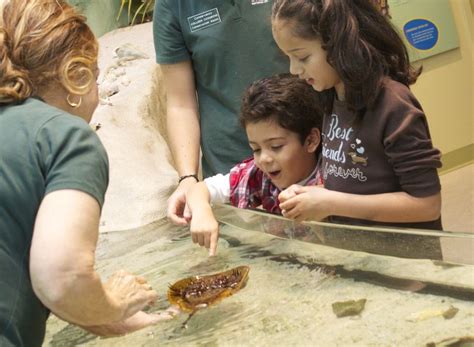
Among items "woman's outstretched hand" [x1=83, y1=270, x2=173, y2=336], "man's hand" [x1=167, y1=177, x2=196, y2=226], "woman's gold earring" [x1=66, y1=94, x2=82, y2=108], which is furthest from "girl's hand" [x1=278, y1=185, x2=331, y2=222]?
"woman's gold earring" [x1=66, y1=94, x2=82, y2=108]

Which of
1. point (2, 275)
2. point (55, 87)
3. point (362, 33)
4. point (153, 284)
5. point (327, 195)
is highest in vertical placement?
point (55, 87)

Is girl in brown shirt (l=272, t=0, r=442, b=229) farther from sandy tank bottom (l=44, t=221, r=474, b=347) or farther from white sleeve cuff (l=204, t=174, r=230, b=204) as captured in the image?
white sleeve cuff (l=204, t=174, r=230, b=204)

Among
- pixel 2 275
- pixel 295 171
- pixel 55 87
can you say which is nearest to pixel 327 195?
pixel 295 171

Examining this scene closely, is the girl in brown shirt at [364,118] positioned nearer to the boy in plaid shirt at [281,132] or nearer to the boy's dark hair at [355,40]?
the boy's dark hair at [355,40]

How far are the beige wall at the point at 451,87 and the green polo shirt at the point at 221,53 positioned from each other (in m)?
3.33

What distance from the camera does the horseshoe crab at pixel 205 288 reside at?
219 centimetres

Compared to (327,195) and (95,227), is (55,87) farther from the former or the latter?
(327,195)

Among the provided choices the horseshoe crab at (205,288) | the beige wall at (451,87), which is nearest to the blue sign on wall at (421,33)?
the beige wall at (451,87)

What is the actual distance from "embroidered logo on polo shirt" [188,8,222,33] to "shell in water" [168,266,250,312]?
1.04 metres

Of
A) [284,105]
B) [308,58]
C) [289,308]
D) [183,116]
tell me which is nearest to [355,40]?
[308,58]

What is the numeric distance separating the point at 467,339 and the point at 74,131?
3.18 ft

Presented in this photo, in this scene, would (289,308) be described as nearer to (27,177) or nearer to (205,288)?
(205,288)

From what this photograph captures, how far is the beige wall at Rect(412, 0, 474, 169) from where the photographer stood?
19.4ft

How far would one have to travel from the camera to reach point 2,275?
1.48 meters
